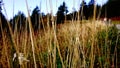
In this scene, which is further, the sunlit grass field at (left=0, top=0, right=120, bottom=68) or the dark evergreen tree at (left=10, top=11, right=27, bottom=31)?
the dark evergreen tree at (left=10, top=11, right=27, bottom=31)

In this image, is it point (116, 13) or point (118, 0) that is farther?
point (116, 13)

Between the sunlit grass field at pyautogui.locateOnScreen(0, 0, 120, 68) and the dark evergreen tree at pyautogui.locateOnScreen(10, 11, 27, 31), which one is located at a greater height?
the dark evergreen tree at pyautogui.locateOnScreen(10, 11, 27, 31)

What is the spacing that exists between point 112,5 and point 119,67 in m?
20.3

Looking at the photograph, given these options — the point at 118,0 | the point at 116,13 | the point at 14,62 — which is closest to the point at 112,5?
the point at 118,0

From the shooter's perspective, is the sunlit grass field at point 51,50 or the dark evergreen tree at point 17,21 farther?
the dark evergreen tree at point 17,21

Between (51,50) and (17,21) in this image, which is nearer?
(17,21)

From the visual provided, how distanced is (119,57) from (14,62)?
167 centimetres

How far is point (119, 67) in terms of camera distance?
3301mm

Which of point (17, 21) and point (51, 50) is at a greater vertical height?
point (17, 21)

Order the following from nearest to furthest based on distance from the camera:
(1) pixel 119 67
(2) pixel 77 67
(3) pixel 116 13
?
(2) pixel 77 67, (1) pixel 119 67, (3) pixel 116 13

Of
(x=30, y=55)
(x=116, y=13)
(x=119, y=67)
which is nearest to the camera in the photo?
(x=30, y=55)

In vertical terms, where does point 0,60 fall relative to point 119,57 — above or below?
above

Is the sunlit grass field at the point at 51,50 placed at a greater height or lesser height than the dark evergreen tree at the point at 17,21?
lesser

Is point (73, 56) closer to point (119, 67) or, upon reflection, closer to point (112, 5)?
point (119, 67)
